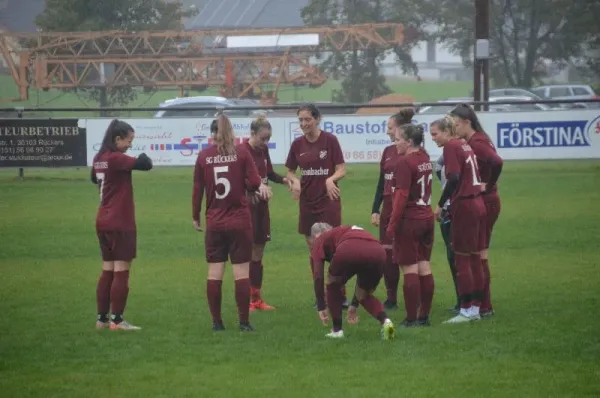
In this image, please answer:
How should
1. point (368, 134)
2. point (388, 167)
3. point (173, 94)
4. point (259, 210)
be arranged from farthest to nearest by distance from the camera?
point (173, 94) < point (368, 134) < point (259, 210) < point (388, 167)

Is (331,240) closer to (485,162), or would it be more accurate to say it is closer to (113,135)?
(485,162)

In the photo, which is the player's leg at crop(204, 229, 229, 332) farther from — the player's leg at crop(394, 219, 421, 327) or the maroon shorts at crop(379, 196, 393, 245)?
the maroon shorts at crop(379, 196, 393, 245)

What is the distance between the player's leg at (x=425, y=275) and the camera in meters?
9.76

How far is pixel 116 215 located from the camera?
969cm

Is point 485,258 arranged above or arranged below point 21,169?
below

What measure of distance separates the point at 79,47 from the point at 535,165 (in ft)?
64.9

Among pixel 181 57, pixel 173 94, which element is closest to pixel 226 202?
pixel 181 57

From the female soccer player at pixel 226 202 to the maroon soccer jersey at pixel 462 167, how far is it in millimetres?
1709

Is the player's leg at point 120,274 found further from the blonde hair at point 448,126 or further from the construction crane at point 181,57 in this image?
the construction crane at point 181,57

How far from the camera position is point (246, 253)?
960cm

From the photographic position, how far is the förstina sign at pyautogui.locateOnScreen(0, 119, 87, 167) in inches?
938

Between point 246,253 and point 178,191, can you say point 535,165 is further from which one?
point 246,253

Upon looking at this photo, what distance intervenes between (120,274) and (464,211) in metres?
3.16

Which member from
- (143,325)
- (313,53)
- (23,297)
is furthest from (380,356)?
(313,53)
